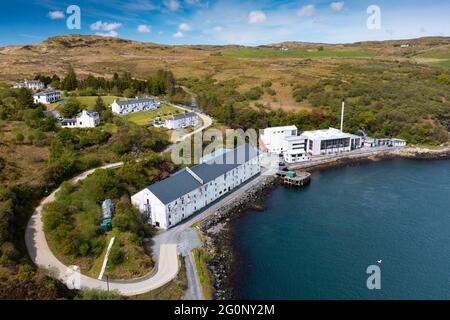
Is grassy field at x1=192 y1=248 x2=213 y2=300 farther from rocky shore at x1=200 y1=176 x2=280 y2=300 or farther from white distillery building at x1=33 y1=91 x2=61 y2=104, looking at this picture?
white distillery building at x1=33 y1=91 x2=61 y2=104

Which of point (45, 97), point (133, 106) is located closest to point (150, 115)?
point (133, 106)

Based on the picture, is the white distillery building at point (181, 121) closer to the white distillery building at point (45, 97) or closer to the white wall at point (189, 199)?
the white wall at point (189, 199)

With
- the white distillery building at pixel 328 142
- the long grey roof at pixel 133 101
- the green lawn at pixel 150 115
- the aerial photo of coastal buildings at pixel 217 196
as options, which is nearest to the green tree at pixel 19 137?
the aerial photo of coastal buildings at pixel 217 196

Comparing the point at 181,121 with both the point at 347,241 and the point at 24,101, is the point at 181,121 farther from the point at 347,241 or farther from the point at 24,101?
the point at 347,241

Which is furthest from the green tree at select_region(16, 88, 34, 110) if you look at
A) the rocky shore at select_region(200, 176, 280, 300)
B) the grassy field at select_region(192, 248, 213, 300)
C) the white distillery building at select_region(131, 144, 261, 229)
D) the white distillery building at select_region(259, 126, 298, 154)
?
the grassy field at select_region(192, 248, 213, 300)

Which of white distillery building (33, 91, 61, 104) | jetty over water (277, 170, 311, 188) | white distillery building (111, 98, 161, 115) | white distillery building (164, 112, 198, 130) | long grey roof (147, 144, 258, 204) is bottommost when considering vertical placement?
jetty over water (277, 170, 311, 188)

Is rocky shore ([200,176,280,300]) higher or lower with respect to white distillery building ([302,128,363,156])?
lower
